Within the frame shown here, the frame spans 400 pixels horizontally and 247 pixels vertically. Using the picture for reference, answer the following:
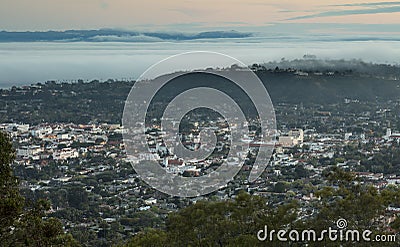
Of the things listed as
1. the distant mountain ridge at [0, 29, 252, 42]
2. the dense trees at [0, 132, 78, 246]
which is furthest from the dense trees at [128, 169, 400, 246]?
the distant mountain ridge at [0, 29, 252, 42]

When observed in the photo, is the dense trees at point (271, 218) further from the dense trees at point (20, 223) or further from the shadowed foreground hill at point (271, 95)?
the shadowed foreground hill at point (271, 95)

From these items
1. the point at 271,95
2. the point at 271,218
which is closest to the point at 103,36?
the point at 271,95

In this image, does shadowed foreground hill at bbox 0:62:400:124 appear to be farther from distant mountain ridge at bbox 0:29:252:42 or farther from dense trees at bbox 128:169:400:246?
dense trees at bbox 128:169:400:246

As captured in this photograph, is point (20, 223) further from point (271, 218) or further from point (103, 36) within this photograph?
point (103, 36)

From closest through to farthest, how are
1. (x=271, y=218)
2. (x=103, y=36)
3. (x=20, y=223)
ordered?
(x=20, y=223)
(x=271, y=218)
(x=103, y=36)

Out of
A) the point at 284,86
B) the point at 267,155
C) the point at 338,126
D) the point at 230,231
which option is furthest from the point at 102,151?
the point at 230,231

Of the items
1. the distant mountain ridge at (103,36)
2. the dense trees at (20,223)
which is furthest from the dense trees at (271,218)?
the distant mountain ridge at (103,36)
